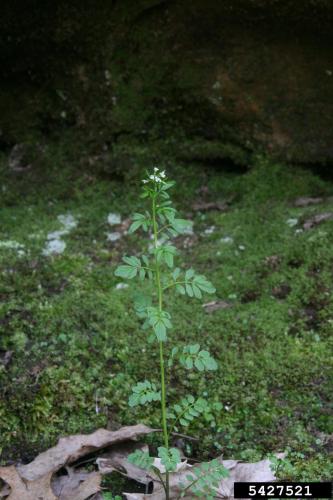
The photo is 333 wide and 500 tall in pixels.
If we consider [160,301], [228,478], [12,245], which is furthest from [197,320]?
[12,245]

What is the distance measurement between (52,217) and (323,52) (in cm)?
247

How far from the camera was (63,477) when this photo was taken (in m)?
2.59

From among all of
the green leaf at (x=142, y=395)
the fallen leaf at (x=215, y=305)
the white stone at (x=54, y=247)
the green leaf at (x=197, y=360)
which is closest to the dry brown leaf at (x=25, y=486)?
the green leaf at (x=142, y=395)

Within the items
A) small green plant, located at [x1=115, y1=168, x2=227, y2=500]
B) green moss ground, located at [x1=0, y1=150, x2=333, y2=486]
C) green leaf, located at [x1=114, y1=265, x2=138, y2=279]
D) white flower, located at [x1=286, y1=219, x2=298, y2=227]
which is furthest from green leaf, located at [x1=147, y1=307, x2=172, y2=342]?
white flower, located at [x1=286, y1=219, x2=298, y2=227]

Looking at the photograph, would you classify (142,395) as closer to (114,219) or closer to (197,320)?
(197,320)

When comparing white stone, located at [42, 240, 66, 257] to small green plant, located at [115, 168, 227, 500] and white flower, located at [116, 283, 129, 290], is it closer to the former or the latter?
white flower, located at [116, 283, 129, 290]

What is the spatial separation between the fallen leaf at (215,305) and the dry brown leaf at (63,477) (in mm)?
1077

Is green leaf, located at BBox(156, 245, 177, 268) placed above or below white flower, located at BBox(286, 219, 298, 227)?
below

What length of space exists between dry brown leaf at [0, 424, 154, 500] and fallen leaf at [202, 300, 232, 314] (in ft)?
3.53

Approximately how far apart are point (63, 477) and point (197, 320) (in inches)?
51.2

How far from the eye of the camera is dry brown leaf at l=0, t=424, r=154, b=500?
2.44 m

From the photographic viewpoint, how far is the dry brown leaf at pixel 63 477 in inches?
96.1

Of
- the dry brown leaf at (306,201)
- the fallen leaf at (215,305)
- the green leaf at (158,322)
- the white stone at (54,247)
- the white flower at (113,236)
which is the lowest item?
the green leaf at (158,322)

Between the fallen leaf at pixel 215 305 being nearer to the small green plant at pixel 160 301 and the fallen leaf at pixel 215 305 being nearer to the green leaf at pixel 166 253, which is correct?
the small green plant at pixel 160 301
